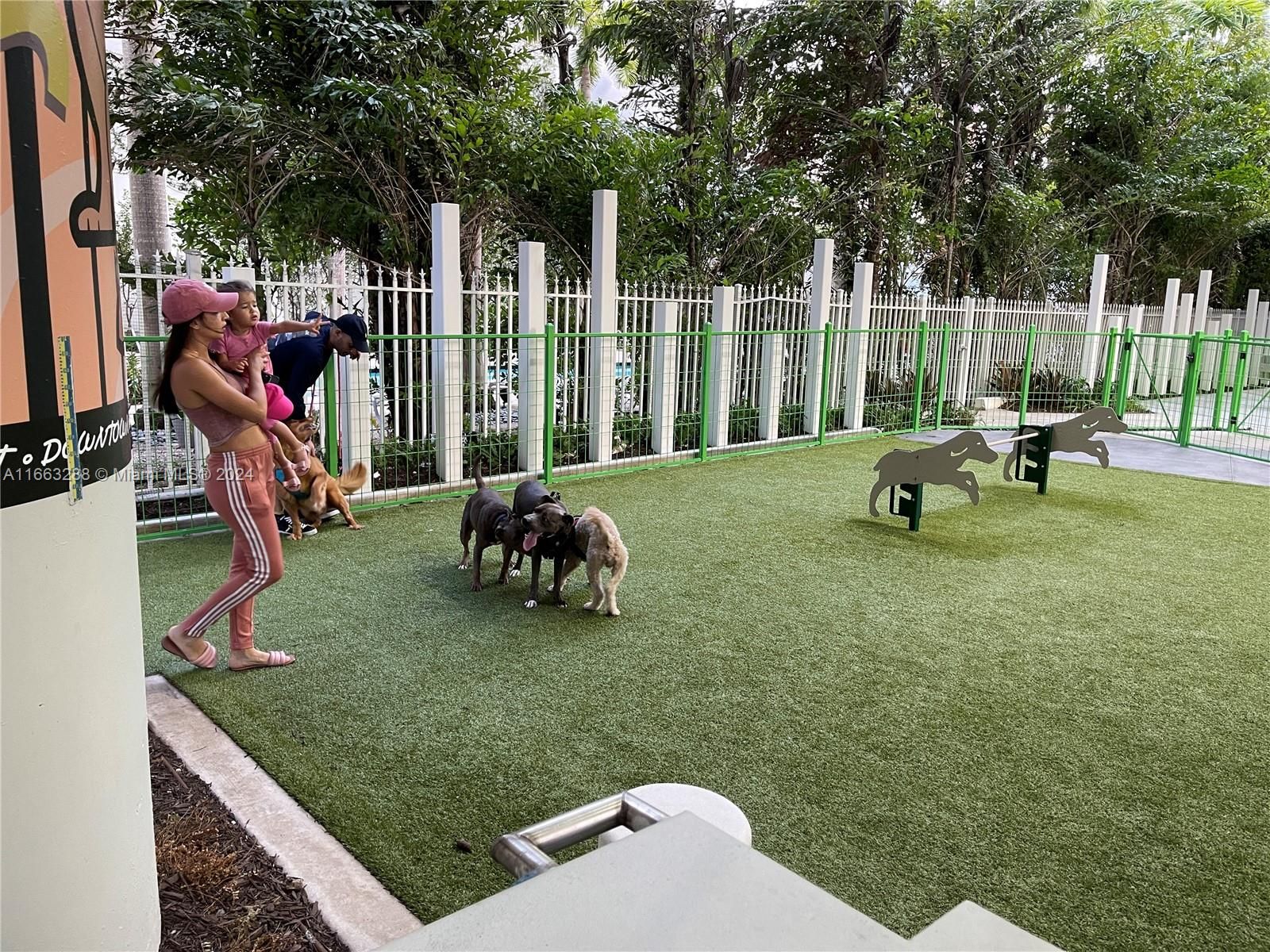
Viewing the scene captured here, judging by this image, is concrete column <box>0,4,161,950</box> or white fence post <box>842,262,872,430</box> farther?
white fence post <box>842,262,872,430</box>

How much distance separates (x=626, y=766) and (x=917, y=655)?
1906 millimetres

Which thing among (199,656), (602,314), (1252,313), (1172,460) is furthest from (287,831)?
(1252,313)

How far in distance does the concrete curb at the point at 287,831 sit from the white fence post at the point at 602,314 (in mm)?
5939

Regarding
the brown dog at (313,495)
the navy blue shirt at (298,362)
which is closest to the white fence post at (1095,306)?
the brown dog at (313,495)

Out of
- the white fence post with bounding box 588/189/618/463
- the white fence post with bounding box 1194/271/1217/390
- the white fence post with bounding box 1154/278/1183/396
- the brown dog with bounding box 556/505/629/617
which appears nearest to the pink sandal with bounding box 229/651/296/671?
the brown dog with bounding box 556/505/629/617

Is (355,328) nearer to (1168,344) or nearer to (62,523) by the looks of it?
(62,523)

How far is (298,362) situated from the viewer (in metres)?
6.08

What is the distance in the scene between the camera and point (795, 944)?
0.79 metres

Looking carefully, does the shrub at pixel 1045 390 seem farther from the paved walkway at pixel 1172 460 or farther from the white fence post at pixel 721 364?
the white fence post at pixel 721 364

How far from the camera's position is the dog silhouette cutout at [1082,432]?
8672 millimetres

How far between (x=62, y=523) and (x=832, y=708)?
10.4 ft

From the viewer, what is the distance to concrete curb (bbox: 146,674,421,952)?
2533mm

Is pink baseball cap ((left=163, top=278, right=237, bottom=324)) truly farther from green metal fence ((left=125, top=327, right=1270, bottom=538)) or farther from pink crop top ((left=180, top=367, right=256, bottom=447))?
green metal fence ((left=125, top=327, right=1270, bottom=538))

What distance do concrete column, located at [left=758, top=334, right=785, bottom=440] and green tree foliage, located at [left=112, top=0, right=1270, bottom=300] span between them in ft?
7.13
